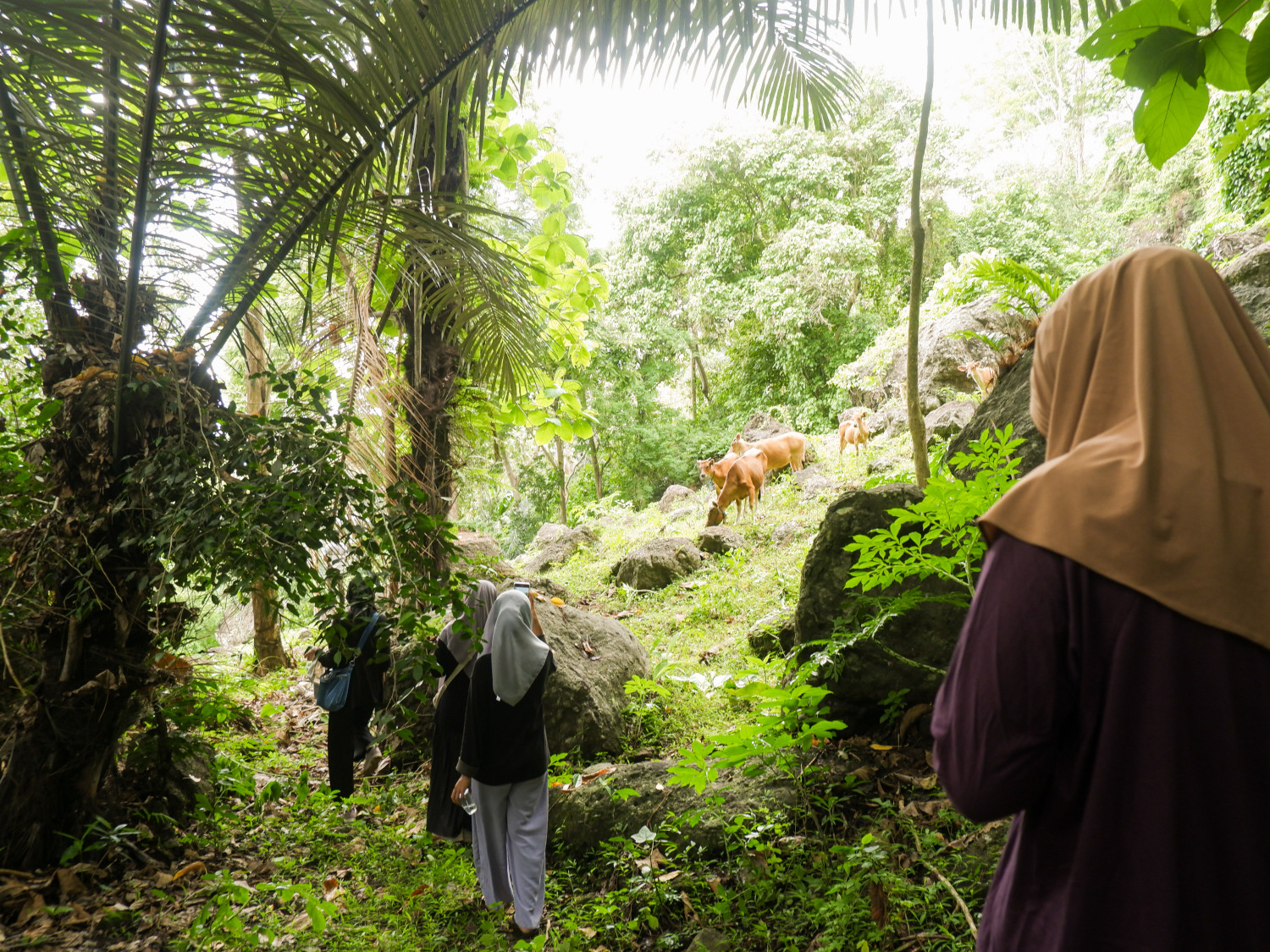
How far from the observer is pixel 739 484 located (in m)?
11.5

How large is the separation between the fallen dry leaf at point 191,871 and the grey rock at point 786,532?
7412mm

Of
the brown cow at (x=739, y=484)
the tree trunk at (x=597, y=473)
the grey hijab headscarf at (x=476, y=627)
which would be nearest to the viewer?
the grey hijab headscarf at (x=476, y=627)

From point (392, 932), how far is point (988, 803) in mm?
3309

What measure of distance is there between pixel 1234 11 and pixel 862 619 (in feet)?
9.35

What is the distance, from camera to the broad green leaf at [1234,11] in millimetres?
1112

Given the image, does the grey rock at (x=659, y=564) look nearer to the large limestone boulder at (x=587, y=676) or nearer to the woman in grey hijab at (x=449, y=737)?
the large limestone boulder at (x=587, y=676)

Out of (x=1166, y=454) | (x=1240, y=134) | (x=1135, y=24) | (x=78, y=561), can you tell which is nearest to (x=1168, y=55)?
(x=1135, y=24)

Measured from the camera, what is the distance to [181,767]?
4.44 m

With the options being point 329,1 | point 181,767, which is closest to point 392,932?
point 181,767

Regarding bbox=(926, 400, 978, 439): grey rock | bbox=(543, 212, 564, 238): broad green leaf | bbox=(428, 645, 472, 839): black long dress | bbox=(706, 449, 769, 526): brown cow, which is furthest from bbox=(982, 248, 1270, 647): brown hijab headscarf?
bbox=(926, 400, 978, 439): grey rock

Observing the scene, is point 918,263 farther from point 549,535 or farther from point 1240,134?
point 549,535

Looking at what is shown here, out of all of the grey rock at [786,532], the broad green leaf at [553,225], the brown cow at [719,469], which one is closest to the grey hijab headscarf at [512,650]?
the broad green leaf at [553,225]

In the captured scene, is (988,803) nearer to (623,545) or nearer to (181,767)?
(181,767)

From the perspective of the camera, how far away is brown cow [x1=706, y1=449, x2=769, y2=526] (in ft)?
37.3
